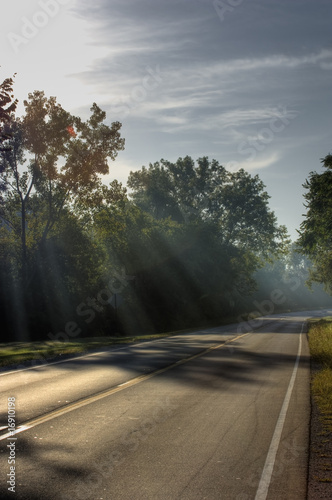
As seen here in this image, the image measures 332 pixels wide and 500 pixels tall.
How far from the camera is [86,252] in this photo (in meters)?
51.2

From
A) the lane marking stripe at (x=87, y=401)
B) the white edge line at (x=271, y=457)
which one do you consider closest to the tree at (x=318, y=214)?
the lane marking stripe at (x=87, y=401)

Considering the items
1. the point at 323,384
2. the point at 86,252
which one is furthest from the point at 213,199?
the point at 323,384

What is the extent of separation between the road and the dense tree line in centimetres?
2278

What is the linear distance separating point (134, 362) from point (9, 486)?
39.4 ft

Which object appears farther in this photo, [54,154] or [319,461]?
[54,154]

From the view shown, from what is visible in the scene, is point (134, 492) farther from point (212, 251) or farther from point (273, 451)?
point (212, 251)

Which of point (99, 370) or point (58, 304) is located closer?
point (99, 370)

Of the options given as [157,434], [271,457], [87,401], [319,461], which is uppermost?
[87,401]

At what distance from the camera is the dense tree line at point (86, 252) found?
4350 centimetres

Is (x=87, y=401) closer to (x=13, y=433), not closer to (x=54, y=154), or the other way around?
(x=13, y=433)

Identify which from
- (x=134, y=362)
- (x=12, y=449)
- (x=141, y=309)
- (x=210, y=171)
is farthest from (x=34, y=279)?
(x=210, y=171)

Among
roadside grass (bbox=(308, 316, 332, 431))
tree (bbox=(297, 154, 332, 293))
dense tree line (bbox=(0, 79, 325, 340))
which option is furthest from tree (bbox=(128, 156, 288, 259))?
roadside grass (bbox=(308, 316, 332, 431))

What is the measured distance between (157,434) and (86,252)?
4375 centimetres

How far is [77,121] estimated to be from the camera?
45000 millimetres
